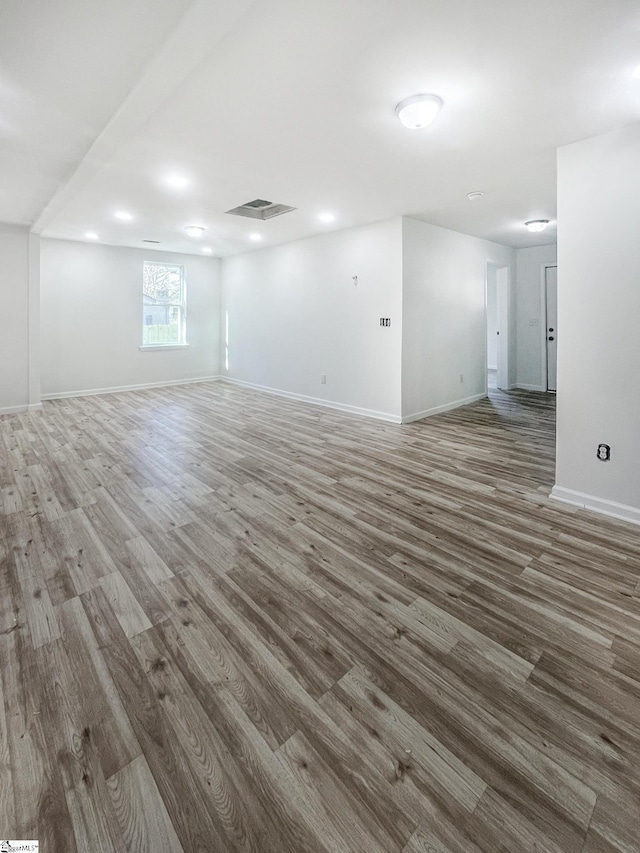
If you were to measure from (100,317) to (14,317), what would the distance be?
1524 mm

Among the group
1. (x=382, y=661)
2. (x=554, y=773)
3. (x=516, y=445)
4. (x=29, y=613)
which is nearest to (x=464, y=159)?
(x=516, y=445)

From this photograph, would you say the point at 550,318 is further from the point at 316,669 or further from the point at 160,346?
the point at 316,669

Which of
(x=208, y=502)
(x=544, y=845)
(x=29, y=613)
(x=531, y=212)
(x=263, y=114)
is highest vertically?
(x=531, y=212)

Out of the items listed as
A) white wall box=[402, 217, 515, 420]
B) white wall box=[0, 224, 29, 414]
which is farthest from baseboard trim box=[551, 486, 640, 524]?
white wall box=[0, 224, 29, 414]

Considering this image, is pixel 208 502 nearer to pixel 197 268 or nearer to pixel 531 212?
pixel 531 212

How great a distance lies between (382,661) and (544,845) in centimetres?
68

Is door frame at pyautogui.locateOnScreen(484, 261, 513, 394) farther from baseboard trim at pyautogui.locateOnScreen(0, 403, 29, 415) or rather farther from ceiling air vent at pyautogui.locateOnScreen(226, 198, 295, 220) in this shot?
baseboard trim at pyautogui.locateOnScreen(0, 403, 29, 415)

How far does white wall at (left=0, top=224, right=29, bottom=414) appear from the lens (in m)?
5.97

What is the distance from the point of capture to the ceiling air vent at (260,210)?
519 centimetres

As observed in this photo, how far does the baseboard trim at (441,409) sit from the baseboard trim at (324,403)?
0.21m

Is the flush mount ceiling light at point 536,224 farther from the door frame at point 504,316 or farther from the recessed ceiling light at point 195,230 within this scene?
the recessed ceiling light at point 195,230

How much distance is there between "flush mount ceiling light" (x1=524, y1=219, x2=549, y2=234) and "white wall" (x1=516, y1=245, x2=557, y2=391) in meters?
1.81

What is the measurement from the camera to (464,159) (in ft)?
11.2

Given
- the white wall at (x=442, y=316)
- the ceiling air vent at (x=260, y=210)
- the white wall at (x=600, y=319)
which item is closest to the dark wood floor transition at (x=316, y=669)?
the white wall at (x=600, y=319)
